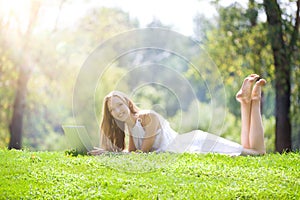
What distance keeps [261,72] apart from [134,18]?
575cm

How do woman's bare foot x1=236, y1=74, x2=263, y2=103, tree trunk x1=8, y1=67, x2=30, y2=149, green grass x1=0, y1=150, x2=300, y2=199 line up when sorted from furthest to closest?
tree trunk x1=8, y1=67, x2=30, y2=149, woman's bare foot x1=236, y1=74, x2=263, y2=103, green grass x1=0, y1=150, x2=300, y2=199

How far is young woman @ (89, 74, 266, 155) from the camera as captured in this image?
19.2ft

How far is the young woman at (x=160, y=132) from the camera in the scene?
19.2 feet

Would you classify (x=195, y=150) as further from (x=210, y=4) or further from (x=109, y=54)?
(x=210, y=4)

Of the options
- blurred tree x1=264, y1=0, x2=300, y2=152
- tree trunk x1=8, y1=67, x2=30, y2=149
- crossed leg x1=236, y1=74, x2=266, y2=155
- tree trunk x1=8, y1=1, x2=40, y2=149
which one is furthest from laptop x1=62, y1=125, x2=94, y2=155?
tree trunk x1=8, y1=1, x2=40, y2=149

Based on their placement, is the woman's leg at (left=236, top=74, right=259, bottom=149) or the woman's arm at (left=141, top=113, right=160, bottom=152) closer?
the woman's arm at (left=141, top=113, right=160, bottom=152)

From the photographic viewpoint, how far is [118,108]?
19.0 feet

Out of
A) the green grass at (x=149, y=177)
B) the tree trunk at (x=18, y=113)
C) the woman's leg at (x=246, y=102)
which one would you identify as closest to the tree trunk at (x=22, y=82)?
the tree trunk at (x=18, y=113)

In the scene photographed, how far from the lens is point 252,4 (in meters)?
11.2

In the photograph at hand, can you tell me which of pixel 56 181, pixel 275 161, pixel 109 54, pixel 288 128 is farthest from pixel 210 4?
pixel 56 181

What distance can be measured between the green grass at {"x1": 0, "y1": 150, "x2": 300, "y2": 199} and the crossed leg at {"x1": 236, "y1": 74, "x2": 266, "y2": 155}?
56 centimetres

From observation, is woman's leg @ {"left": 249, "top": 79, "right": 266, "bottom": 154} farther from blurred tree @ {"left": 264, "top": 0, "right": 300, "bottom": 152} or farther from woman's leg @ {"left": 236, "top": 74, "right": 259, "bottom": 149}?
blurred tree @ {"left": 264, "top": 0, "right": 300, "bottom": 152}

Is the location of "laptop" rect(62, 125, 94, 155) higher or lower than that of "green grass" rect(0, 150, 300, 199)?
higher

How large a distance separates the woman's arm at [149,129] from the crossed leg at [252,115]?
113 cm
